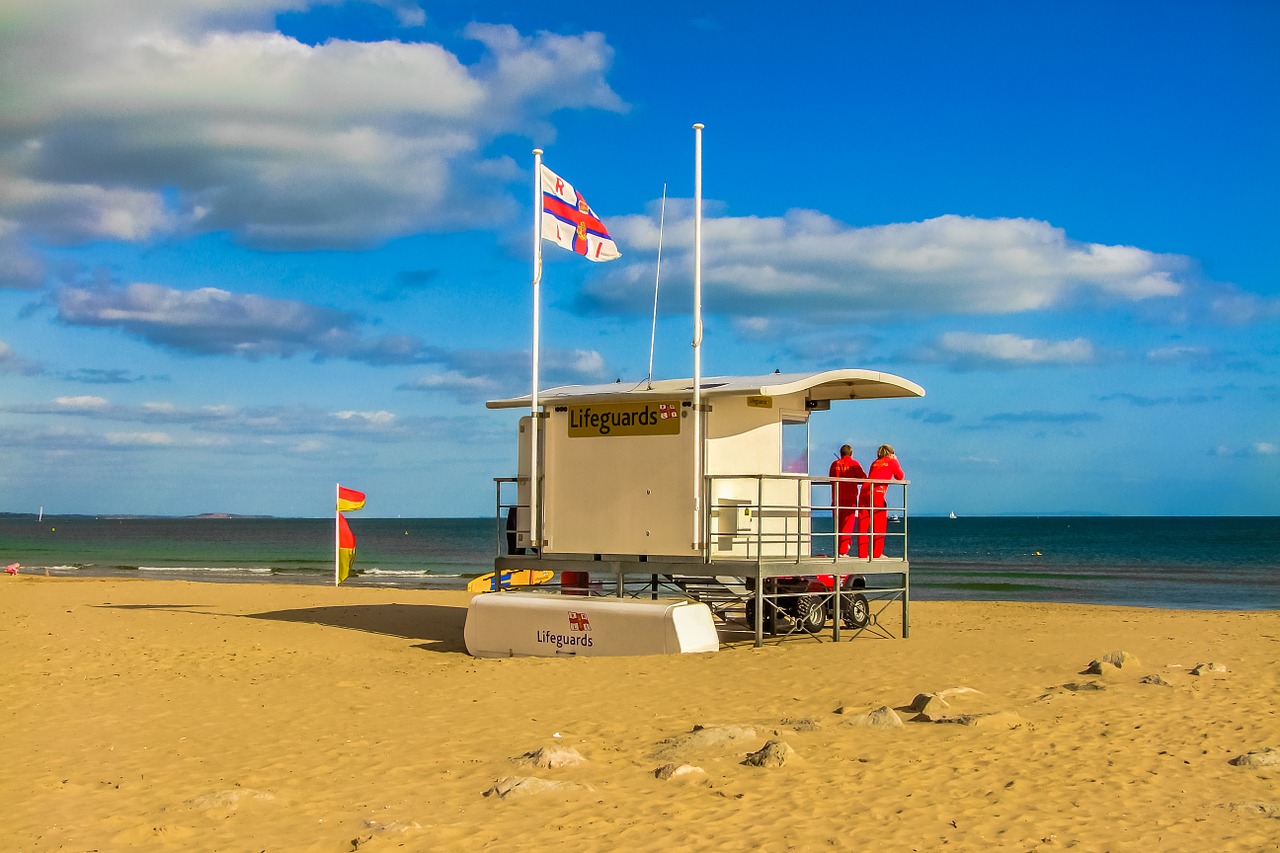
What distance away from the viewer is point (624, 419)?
50.9ft

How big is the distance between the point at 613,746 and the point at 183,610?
51.8 feet

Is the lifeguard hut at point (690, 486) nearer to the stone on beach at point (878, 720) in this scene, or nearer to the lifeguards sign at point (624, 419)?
the lifeguards sign at point (624, 419)

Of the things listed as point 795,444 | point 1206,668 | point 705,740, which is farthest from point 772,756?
point 795,444

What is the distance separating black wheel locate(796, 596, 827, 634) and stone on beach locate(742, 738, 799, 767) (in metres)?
7.97

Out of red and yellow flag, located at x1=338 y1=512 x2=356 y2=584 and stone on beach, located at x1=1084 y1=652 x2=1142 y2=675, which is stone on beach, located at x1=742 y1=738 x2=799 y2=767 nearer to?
stone on beach, located at x1=1084 y1=652 x2=1142 y2=675

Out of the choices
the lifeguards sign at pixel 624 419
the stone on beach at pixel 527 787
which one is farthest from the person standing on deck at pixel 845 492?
the stone on beach at pixel 527 787

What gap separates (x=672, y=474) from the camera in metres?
15.1

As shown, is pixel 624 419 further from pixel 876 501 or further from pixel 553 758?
pixel 553 758

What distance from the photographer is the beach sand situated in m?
6.88

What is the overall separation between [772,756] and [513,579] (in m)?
13.4

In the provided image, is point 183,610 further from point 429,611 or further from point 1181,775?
point 1181,775

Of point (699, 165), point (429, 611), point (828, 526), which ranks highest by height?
point (699, 165)

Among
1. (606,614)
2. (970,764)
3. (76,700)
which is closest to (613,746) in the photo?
(970,764)

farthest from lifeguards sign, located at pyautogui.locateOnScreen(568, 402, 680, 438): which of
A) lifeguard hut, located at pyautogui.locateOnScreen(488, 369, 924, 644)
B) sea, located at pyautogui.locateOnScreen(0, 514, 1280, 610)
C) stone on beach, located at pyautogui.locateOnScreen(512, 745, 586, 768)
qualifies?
sea, located at pyautogui.locateOnScreen(0, 514, 1280, 610)
